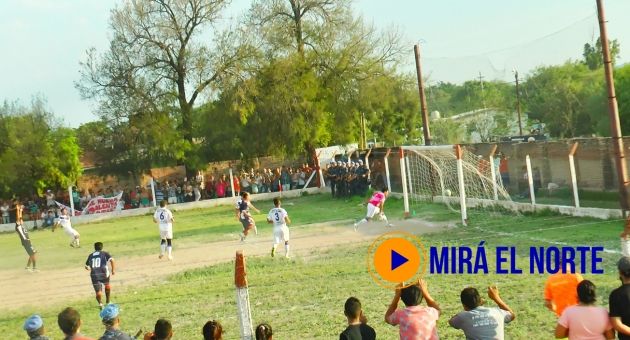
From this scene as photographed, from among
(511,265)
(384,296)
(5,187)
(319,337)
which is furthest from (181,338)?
(5,187)

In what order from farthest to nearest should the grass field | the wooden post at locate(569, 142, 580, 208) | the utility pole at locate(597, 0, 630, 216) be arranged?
the wooden post at locate(569, 142, 580, 208)
the utility pole at locate(597, 0, 630, 216)
the grass field

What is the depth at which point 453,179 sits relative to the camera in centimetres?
2358

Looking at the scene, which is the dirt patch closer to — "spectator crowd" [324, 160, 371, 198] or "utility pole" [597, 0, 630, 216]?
"utility pole" [597, 0, 630, 216]

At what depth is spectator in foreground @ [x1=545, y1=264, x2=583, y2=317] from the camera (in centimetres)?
647

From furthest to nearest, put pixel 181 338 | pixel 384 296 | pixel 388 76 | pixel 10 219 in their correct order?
pixel 388 76
pixel 10 219
pixel 384 296
pixel 181 338

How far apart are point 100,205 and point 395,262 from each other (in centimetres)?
2971

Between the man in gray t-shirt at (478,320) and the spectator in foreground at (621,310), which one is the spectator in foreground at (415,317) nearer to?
the man in gray t-shirt at (478,320)

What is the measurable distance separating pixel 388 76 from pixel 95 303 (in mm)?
31813

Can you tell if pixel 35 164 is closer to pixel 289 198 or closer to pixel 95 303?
pixel 289 198

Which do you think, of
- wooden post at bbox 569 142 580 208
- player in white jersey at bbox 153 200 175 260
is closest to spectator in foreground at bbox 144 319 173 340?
player in white jersey at bbox 153 200 175 260

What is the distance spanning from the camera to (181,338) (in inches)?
400

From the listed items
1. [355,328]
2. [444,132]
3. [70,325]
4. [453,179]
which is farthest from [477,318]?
[444,132]

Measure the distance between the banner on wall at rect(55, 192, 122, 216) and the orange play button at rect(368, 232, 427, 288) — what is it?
23191 mm

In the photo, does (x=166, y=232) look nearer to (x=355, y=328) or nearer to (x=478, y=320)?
(x=355, y=328)
